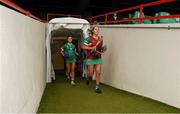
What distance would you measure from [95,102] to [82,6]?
65.1 ft

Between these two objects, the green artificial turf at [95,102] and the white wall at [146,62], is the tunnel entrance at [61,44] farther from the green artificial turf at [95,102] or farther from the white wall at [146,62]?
the green artificial turf at [95,102]

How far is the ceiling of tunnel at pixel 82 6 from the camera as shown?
27484mm

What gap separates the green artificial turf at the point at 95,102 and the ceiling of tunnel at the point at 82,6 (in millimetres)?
17123

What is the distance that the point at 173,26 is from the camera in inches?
275

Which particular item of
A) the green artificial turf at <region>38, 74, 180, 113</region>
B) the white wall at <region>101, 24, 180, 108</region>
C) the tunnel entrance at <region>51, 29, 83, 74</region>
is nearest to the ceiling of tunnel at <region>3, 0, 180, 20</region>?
the tunnel entrance at <region>51, 29, 83, 74</region>

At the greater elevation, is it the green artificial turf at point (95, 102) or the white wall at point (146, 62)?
the white wall at point (146, 62)

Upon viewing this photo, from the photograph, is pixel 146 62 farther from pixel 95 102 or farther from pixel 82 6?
pixel 82 6

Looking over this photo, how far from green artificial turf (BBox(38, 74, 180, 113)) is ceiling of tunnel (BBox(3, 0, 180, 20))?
56.2ft

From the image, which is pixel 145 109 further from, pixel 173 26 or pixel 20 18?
pixel 20 18

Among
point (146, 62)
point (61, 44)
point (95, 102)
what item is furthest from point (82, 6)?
point (95, 102)

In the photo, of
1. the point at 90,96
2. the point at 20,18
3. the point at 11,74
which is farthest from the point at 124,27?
the point at 11,74

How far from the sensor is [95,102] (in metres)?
7.64

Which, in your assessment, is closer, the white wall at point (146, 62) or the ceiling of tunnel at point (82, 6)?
the white wall at point (146, 62)

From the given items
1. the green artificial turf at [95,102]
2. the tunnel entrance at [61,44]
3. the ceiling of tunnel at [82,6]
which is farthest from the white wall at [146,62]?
the ceiling of tunnel at [82,6]
